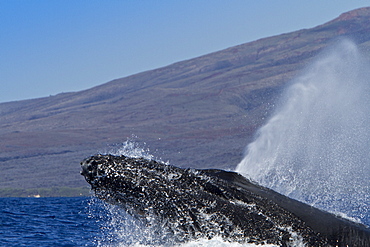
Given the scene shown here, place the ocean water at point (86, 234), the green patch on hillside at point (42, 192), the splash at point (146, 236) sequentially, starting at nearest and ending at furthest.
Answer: the splash at point (146, 236)
the ocean water at point (86, 234)
the green patch on hillside at point (42, 192)

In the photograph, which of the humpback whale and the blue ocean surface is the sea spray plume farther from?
the humpback whale

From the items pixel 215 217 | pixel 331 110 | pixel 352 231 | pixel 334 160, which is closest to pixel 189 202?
pixel 215 217

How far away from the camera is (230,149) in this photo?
163m

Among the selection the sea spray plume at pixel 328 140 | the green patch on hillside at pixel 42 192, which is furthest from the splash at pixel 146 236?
the green patch on hillside at pixel 42 192

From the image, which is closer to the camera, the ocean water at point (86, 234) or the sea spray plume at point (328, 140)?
the ocean water at point (86, 234)

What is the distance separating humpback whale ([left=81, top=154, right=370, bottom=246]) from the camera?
8.59 metres

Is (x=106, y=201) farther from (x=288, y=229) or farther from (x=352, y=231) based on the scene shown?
(x=352, y=231)

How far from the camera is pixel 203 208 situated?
28.3ft

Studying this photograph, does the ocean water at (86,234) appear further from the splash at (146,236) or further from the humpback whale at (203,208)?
the humpback whale at (203,208)

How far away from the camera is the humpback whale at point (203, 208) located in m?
8.59

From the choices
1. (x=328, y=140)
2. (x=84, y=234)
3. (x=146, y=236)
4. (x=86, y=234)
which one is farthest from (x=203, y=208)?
(x=328, y=140)

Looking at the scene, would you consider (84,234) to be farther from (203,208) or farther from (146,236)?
(203,208)

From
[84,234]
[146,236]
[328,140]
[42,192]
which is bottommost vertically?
[328,140]

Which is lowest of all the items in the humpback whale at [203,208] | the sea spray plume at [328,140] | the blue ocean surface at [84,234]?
the sea spray plume at [328,140]
